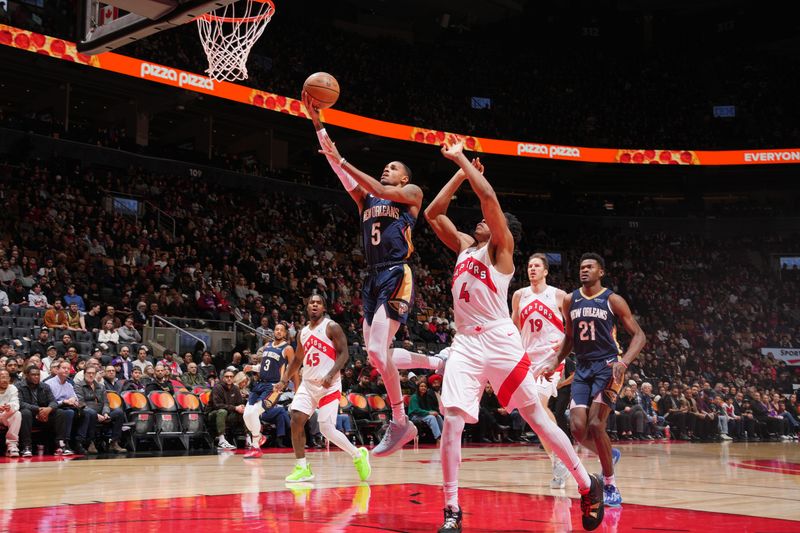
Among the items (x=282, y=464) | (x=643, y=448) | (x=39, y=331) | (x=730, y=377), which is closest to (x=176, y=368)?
(x=39, y=331)

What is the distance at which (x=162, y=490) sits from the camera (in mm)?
6617

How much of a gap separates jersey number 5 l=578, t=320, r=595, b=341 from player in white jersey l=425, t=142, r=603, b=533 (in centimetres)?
149

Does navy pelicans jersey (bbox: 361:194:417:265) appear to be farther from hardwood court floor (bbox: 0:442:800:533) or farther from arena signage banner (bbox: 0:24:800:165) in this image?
arena signage banner (bbox: 0:24:800:165)

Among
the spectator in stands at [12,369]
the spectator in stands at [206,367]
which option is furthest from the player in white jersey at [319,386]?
the spectator in stands at [206,367]

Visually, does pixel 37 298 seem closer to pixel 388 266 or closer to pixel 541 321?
pixel 541 321

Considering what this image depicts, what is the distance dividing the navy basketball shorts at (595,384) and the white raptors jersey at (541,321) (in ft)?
4.94

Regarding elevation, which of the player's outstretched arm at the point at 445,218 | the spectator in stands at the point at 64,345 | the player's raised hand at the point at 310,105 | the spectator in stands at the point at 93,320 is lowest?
the spectator in stands at the point at 64,345

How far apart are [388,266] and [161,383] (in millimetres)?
7358

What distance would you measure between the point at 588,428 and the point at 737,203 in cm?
3129

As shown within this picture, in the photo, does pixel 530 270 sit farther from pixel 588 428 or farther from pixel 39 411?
pixel 39 411

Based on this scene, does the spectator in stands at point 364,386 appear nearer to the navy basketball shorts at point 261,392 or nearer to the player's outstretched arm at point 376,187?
the navy basketball shorts at point 261,392

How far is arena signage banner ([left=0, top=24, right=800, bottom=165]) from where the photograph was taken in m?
20.0

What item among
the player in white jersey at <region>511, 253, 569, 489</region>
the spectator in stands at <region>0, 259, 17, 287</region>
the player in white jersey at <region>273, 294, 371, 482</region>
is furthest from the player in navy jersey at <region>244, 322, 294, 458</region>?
the spectator in stands at <region>0, 259, 17, 287</region>

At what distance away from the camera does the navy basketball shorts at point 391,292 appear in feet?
20.0
